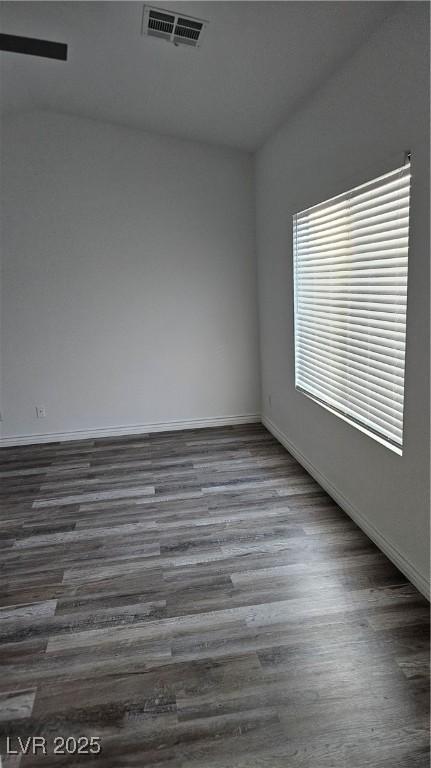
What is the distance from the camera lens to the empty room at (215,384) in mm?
1905

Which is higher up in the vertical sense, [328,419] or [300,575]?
[328,419]

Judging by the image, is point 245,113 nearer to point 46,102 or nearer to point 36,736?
point 46,102

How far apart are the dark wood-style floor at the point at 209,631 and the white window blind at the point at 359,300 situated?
0.81m

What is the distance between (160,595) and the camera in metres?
2.49

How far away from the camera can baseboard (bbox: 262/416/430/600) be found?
242 centimetres

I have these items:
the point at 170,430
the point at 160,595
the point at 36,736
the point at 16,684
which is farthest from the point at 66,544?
the point at 170,430

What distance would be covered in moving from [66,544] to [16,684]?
107 cm

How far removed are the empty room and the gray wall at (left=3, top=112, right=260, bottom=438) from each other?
0.02 metres

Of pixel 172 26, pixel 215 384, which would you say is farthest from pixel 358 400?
pixel 215 384

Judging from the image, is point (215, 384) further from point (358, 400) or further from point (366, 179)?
point (366, 179)

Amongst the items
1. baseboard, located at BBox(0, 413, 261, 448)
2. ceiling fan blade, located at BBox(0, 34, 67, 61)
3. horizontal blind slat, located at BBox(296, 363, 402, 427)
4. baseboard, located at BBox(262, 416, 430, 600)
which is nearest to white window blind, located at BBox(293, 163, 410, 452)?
horizontal blind slat, located at BBox(296, 363, 402, 427)

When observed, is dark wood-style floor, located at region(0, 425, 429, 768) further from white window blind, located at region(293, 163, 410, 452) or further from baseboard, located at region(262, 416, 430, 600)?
white window blind, located at region(293, 163, 410, 452)

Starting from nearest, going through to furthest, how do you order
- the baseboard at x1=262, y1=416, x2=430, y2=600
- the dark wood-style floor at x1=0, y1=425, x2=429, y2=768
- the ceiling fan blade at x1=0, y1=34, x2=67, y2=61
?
the dark wood-style floor at x1=0, y1=425, x2=429, y2=768 → the baseboard at x1=262, y1=416, x2=430, y2=600 → the ceiling fan blade at x1=0, y1=34, x2=67, y2=61

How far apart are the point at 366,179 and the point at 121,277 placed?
2.90m
